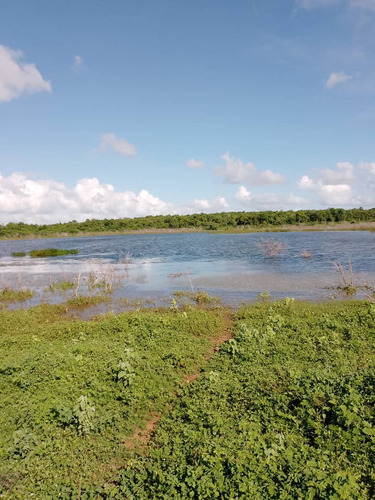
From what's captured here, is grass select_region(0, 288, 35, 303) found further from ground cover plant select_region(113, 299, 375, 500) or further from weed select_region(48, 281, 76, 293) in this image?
ground cover plant select_region(113, 299, 375, 500)

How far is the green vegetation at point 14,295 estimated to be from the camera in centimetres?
2289

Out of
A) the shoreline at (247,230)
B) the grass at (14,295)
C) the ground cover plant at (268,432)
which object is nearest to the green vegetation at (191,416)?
the ground cover plant at (268,432)

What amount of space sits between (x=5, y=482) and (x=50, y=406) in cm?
204

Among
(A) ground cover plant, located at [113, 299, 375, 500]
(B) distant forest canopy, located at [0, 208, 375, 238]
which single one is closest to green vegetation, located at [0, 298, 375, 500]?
(A) ground cover plant, located at [113, 299, 375, 500]

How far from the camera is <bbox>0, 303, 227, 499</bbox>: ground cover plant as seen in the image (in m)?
6.50

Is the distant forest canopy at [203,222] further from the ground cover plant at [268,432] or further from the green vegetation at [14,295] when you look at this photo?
the ground cover plant at [268,432]

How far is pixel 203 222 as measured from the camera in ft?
394

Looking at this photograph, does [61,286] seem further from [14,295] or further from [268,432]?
[268,432]

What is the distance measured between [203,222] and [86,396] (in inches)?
4435

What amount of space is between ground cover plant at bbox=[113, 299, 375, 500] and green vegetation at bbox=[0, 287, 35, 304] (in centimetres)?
1660

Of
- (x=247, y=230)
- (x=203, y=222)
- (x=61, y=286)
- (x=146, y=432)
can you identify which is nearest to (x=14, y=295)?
(x=61, y=286)

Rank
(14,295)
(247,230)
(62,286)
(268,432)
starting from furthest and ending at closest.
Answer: (247,230) < (62,286) < (14,295) < (268,432)

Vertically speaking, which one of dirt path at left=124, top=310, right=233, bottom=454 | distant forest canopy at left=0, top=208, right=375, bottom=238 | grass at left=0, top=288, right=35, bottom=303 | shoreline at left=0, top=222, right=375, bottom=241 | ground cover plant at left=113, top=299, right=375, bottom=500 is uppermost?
distant forest canopy at left=0, top=208, right=375, bottom=238

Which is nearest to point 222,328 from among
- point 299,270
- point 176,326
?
point 176,326
